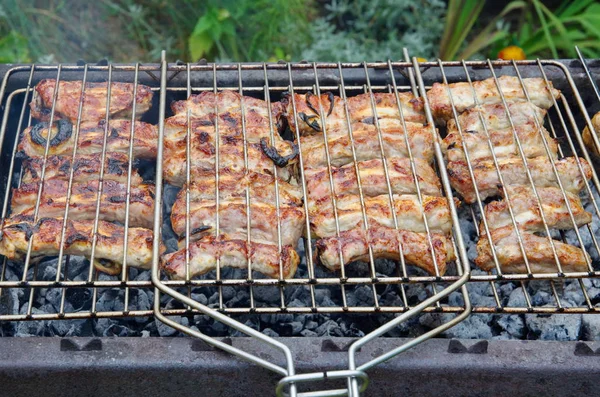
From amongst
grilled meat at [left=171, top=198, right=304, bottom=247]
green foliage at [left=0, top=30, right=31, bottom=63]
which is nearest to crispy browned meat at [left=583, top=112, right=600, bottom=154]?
grilled meat at [left=171, top=198, right=304, bottom=247]

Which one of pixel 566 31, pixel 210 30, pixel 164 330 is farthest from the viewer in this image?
pixel 566 31

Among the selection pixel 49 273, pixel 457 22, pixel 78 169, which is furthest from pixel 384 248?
pixel 457 22

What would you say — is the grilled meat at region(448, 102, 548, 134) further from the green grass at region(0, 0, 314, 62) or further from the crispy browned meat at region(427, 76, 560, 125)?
the green grass at region(0, 0, 314, 62)

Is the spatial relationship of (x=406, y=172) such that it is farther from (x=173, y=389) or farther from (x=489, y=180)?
(x=173, y=389)

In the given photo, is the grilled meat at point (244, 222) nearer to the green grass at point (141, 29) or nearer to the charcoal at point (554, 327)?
the charcoal at point (554, 327)

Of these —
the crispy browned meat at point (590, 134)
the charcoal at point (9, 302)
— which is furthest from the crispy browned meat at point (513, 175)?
the charcoal at point (9, 302)

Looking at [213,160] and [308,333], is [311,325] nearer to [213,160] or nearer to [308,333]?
[308,333]

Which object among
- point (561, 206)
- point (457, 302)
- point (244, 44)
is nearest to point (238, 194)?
point (457, 302)
